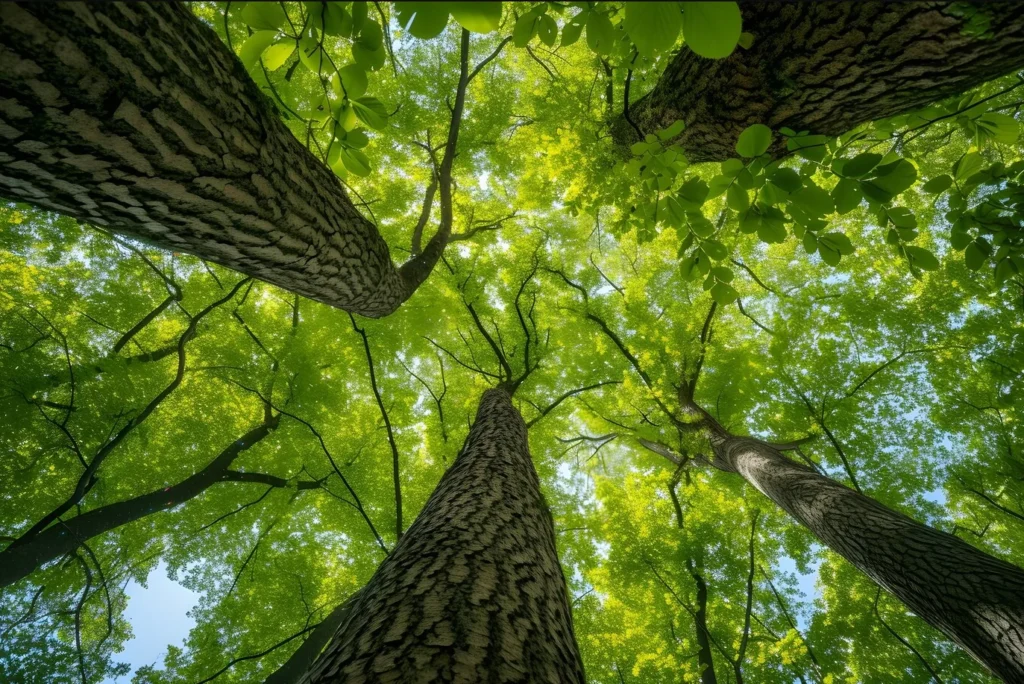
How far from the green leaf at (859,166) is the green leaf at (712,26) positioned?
2.10ft

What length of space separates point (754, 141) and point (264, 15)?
1221mm

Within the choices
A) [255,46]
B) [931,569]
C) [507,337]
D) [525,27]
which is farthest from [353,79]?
[507,337]

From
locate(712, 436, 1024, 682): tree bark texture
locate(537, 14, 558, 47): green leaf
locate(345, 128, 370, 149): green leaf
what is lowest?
locate(712, 436, 1024, 682): tree bark texture

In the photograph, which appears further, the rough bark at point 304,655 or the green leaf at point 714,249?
A: the rough bark at point 304,655

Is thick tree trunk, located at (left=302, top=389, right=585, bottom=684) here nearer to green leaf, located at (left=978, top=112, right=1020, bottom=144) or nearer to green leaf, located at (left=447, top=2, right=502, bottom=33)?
green leaf, located at (left=447, top=2, right=502, bottom=33)

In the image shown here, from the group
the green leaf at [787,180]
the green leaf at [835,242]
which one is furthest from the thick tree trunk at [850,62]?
the green leaf at [787,180]

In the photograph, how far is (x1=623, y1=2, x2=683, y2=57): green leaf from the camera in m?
0.62

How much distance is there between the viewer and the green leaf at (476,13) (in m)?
0.54

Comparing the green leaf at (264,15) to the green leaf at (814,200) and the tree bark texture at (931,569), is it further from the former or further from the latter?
the tree bark texture at (931,569)

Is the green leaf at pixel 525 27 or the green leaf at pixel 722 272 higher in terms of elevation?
the green leaf at pixel 525 27

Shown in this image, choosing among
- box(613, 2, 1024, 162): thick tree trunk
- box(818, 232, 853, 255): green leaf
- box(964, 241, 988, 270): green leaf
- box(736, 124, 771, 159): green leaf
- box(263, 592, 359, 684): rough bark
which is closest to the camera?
box(736, 124, 771, 159): green leaf

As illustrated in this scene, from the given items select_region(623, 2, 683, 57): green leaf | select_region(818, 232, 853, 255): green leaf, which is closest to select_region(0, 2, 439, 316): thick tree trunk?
select_region(623, 2, 683, 57): green leaf

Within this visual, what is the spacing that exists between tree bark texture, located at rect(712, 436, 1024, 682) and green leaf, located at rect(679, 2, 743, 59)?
10.7 feet

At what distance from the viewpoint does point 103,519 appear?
523 cm
